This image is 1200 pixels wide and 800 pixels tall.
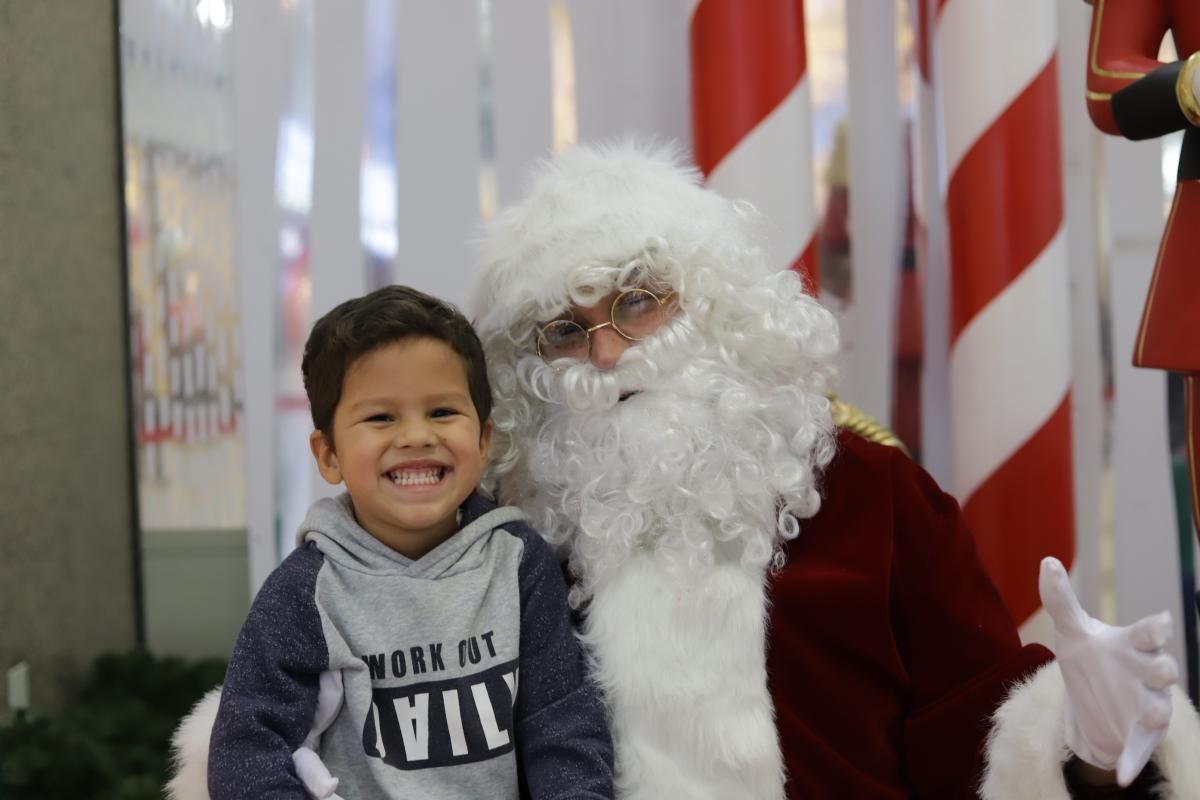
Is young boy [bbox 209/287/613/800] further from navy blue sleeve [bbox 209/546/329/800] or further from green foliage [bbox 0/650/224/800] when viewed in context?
green foliage [bbox 0/650/224/800]

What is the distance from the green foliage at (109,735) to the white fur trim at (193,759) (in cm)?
80

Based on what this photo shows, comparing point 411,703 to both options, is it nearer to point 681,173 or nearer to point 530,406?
point 530,406

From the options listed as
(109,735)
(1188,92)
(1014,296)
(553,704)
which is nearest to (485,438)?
(553,704)

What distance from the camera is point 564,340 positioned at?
167 cm

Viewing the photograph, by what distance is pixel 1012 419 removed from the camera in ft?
7.55

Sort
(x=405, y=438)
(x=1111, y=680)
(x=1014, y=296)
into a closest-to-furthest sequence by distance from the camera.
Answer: (x=1111, y=680) → (x=405, y=438) → (x=1014, y=296)

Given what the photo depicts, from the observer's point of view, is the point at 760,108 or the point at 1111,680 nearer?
the point at 1111,680

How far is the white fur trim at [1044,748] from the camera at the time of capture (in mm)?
1320

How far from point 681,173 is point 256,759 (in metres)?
1.08

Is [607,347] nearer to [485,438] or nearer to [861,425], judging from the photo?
[485,438]

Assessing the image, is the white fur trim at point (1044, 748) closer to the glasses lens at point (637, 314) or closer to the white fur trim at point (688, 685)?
the white fur trim at point (688, 685)

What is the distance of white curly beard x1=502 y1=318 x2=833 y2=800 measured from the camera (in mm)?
1461

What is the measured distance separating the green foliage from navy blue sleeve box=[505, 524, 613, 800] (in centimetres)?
114

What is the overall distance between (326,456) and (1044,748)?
985mm
